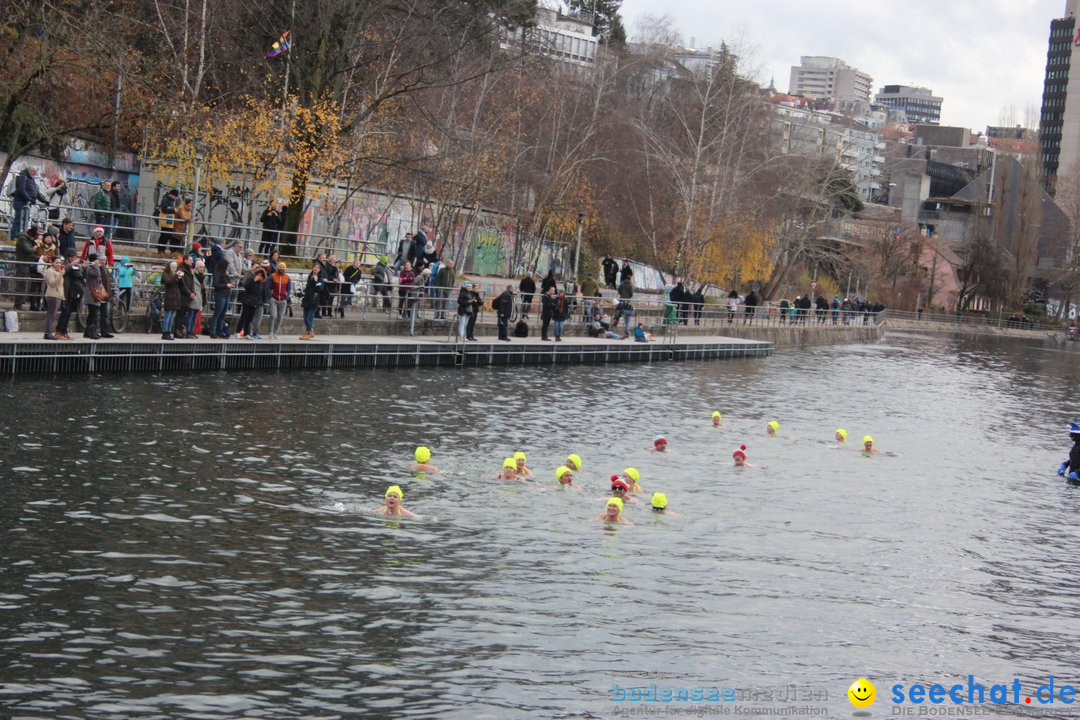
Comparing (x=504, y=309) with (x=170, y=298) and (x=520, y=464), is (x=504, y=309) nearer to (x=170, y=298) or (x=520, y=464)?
(x=170, y=298)

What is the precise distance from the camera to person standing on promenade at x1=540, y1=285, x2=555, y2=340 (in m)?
40.1

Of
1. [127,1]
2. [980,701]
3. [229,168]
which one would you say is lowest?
[980,701]

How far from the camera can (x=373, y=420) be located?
2473 centimetres

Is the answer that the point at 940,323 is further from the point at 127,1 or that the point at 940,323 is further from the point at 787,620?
the point at 787,620

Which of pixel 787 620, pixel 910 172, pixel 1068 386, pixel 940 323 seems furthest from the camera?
pixel 910 172

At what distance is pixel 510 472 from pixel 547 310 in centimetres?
2088

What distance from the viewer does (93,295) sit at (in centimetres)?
2619

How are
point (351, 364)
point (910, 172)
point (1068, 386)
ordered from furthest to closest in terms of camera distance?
point (910, 172) → point (1068, 386) → point (351, 364)

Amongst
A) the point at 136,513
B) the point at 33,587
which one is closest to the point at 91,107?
the point at 136,513

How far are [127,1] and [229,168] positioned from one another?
929 cm

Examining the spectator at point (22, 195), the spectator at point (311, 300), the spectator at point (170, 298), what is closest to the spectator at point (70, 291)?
the spectator at point (170, 298)

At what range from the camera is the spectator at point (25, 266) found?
26.5m

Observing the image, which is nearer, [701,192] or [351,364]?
[351,364]

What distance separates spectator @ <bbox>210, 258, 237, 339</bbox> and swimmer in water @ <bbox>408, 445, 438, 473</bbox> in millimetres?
10623
